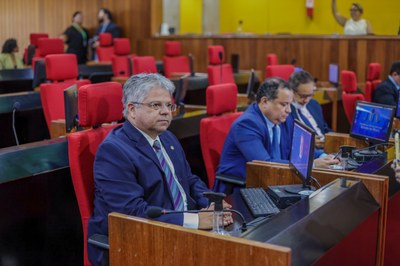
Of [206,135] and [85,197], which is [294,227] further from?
[206,135]

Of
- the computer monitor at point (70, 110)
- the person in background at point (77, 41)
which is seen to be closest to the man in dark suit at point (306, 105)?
the computer monitor at point (70, 110)

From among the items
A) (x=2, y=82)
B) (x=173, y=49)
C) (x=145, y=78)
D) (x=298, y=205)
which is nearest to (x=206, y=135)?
(x=145, y=78)

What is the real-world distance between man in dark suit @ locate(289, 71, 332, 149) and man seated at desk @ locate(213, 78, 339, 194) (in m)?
0.54

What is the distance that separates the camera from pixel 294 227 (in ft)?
6.68

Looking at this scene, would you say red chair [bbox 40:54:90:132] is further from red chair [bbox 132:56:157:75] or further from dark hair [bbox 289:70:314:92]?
red chair [bbox 132:56:157:75]

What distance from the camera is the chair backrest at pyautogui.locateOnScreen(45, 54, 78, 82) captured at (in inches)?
193

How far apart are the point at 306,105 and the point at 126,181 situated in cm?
245

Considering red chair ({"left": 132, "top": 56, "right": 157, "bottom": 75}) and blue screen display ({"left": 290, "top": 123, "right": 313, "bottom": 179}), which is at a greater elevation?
red chair ({"left": 132, "top": 56, "right": 157, "bottom": 75})

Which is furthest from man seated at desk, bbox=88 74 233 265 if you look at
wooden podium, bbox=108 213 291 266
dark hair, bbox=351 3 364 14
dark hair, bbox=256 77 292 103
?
dark hair, bbox=351 3 364 14

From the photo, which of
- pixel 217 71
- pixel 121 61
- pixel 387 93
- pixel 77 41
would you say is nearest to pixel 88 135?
pixel 387 93

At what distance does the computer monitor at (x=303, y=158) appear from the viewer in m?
2.59

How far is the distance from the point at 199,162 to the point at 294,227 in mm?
2578

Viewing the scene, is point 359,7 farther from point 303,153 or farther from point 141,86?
point 141,86

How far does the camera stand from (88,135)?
8.85ft
